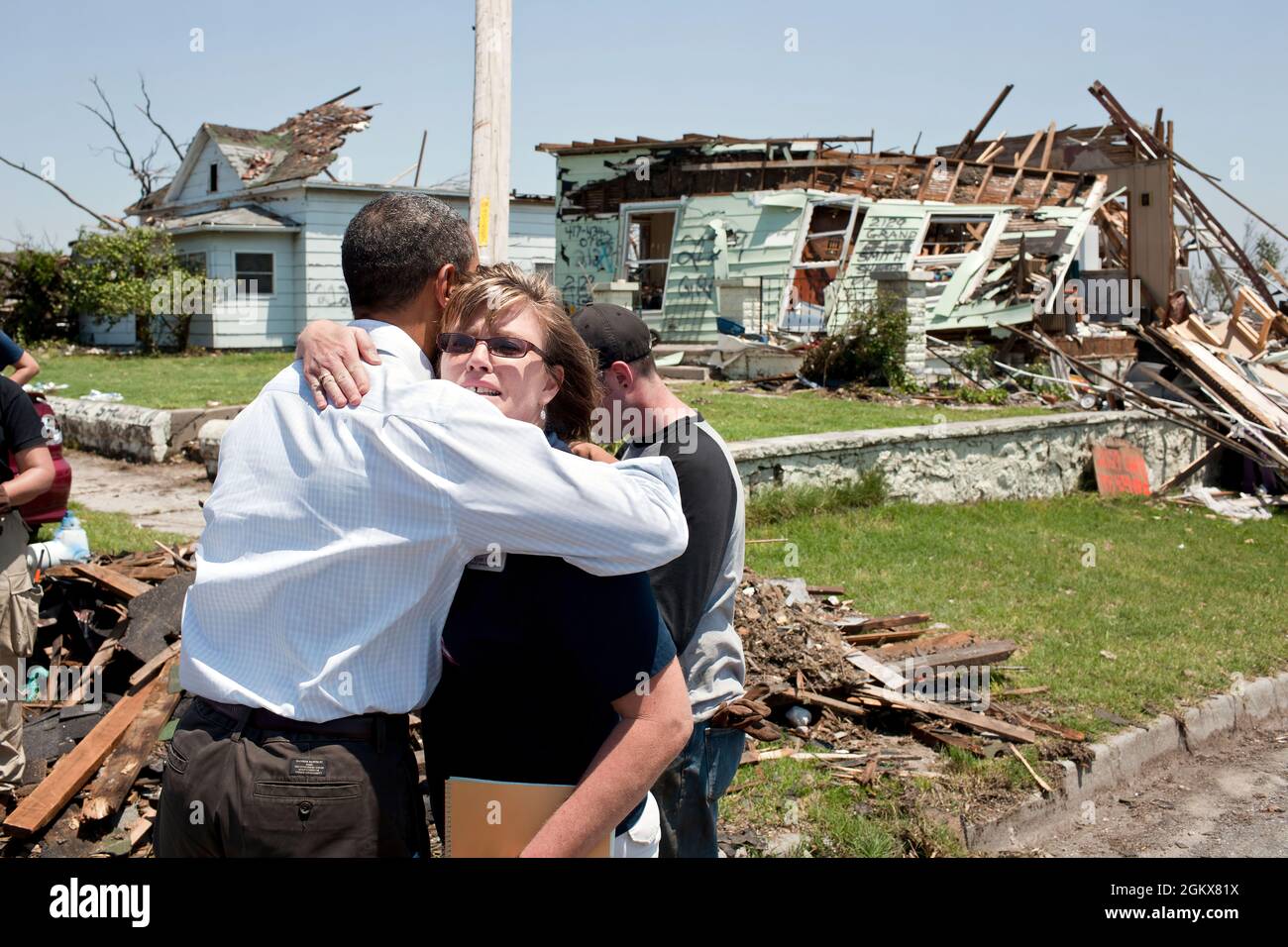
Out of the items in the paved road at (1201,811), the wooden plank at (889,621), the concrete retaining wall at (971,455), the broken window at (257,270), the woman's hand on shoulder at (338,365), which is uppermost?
the broken window at (257,270)

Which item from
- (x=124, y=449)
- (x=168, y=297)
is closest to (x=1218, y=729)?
(x=124, y=449)

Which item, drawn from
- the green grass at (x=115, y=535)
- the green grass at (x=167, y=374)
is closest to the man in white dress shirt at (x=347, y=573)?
the green grass at (x=115, y=535)

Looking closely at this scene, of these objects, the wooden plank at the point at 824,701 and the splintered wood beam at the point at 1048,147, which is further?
the splintered wood beam at the point at 1048,147

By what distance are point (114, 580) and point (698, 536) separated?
14.6 ft

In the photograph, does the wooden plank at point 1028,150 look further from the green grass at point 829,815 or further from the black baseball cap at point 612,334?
the black baseball cap at point 612,334

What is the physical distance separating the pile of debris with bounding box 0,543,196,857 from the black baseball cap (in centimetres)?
271

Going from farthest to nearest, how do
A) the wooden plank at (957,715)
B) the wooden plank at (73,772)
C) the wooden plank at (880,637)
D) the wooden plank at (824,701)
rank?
the wooden plank at (880,637), the wooden plank at (824,701), the wooden plank at (957,715), the wooden plank at (73,772)

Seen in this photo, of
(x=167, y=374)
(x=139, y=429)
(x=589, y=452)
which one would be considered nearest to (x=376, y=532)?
(x=589, y=452)

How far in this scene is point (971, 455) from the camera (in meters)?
10.9

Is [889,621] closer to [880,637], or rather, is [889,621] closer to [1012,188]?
[880,637]

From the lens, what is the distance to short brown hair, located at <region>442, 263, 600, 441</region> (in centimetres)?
199

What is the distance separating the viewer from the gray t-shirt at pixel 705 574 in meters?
2.61

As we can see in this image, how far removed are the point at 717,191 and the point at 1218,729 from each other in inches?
667
